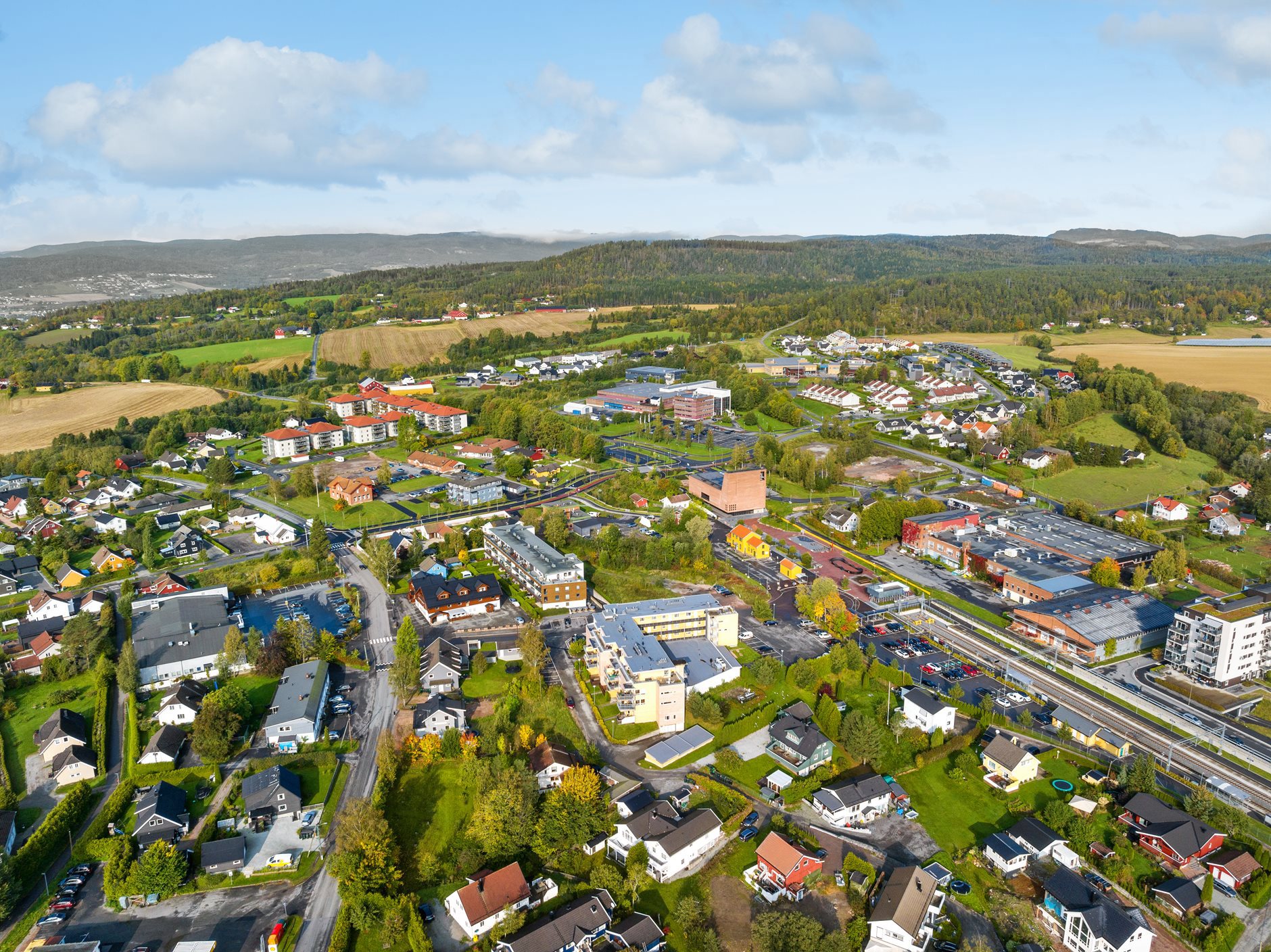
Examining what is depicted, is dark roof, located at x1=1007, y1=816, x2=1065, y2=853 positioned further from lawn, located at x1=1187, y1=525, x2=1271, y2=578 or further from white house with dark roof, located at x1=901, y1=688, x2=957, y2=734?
lawn, located at x1=1187, y1=525, x2=1271, y2=578

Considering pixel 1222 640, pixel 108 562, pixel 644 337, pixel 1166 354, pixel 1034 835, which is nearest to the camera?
pixel 1034 835

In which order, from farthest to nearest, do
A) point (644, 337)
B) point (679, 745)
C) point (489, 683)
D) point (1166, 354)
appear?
point (644, 337) < point (1166, 354) < point (489, 683) < point (679, 745)

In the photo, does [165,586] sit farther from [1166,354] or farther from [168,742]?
[1166,354]

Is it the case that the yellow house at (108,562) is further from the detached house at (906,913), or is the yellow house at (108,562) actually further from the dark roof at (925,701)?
the detached house at (906,913)

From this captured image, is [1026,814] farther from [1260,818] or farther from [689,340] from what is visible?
[689,340]

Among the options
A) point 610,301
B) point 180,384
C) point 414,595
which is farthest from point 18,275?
point 414,595

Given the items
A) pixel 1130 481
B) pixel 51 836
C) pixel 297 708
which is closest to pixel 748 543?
pixel 297 708

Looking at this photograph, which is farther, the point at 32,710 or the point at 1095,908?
the point at 32,710
